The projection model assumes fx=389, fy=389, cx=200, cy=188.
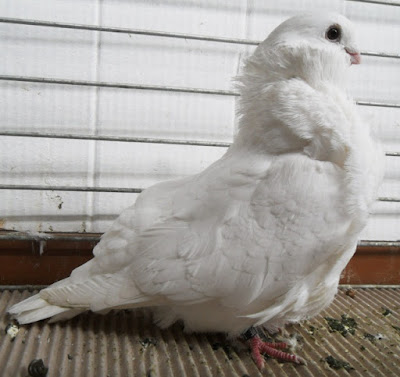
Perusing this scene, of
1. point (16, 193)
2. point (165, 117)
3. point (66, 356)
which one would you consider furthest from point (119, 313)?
point (165, 117)

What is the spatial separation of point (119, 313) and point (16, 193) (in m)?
0.57

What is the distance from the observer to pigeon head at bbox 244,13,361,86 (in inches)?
34.6

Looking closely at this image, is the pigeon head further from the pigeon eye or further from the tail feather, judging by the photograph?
the tail feather

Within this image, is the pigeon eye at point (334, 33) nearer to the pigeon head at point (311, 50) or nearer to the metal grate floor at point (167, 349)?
the pigeon head at point (311, 50)

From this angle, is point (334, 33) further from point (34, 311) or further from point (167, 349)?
Answer: point (34, 311)

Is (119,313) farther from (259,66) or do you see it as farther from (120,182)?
(259,66)

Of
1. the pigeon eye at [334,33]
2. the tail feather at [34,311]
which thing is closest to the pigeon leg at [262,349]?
the tail feather at [34,311]

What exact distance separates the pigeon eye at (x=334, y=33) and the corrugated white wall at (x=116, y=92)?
1.64 feet

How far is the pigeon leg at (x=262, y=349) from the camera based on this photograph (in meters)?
0.90

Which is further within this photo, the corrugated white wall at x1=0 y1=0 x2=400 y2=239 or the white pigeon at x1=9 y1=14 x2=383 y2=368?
the corrugated white wall at x1=0 y1=0 x2=400 y2=239

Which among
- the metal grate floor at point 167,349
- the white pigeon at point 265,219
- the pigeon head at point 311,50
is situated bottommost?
the metal grate floor at point 167,349

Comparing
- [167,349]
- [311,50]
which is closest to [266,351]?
[167,349]

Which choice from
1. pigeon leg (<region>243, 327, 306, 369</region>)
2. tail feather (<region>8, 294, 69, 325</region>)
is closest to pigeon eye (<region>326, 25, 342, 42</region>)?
pigeon leg (<region>243, 327, 306, 369</region>)

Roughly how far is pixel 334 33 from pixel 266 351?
777 mm
